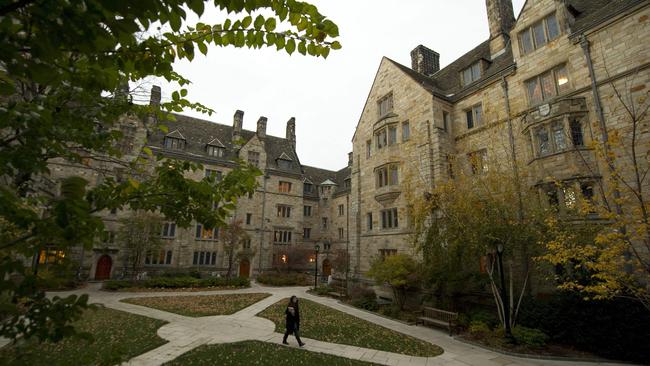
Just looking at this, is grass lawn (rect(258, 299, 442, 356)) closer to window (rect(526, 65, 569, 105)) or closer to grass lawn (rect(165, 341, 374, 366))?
grass lawn (rect(165, 341, 374, 366))

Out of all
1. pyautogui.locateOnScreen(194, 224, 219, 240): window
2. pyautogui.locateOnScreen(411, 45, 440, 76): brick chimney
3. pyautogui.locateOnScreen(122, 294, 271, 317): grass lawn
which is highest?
pyautogui.locateOnScreen(411, 45, 440, 76): brick chimney

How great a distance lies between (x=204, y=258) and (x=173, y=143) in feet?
44.1

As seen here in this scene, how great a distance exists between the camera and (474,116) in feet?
65.8

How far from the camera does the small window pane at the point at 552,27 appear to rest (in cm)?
1627

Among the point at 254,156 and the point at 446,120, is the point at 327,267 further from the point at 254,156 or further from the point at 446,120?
the point at 446,120

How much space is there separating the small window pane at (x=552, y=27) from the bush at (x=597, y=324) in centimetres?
1352

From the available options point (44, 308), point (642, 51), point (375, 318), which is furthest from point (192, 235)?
point (642, 51)

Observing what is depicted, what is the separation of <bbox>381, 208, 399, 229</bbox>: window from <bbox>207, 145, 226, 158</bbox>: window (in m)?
22.7

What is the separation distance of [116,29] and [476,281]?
54.7 ft

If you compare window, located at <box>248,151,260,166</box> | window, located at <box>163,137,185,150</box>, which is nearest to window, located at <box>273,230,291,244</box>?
window, located at <box>248,151,260,166</box>

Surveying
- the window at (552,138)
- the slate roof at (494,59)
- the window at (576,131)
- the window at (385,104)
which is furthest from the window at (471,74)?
the window at (576,131)

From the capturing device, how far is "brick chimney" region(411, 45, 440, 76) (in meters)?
28.2

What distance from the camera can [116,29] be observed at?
1698mm

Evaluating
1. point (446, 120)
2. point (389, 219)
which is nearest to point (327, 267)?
point (389, 219)
